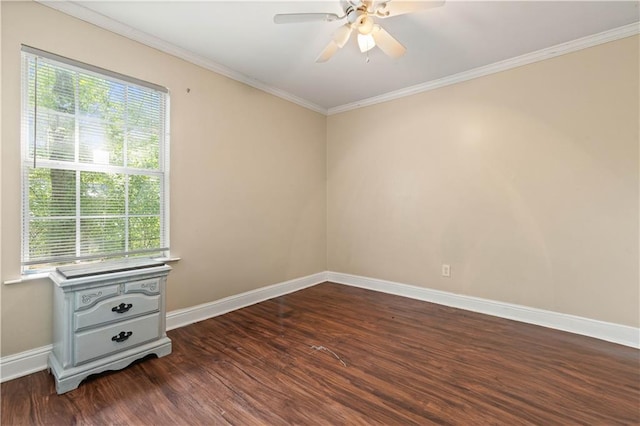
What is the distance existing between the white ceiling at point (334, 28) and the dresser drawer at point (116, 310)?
84.0 inches

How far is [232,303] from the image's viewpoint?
309 cm

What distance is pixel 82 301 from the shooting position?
181cm

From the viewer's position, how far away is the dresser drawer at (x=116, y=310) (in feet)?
5.96

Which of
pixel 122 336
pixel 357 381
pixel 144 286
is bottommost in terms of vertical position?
pixel 357 381

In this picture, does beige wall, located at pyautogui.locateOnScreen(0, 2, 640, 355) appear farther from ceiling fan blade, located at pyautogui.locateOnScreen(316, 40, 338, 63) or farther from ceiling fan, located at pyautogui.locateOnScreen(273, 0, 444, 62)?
ceiling fan, located at pyautogui.locateOnScreen(273, 0, 444, 62)

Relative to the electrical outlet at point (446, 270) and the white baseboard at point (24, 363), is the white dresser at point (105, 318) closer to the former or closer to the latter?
the white baseboard at point (24, 363)

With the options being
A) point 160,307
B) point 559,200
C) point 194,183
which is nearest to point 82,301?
point 160,307

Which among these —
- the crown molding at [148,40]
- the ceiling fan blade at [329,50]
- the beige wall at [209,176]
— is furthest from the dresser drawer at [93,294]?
the ceiling fan blade at [329,50]

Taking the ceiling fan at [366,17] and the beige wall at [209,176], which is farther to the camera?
the beige wall at [209,176]

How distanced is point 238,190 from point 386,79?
84.4 inches

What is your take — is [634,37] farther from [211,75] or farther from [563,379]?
[211,75]

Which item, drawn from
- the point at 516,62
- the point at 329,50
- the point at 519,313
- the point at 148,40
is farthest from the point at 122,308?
the point at 516,62

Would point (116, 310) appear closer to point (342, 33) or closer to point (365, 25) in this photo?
point (342, 33)

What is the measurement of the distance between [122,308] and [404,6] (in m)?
2.75
